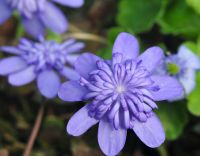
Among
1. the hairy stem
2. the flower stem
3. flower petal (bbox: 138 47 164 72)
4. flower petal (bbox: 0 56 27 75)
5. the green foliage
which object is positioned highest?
the hairy stem

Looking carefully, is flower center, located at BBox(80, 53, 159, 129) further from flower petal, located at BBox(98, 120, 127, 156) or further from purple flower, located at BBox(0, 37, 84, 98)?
purple flower, located at BBox(0, 37, 84, 98)

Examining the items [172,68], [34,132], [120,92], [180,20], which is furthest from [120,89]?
[180,20]

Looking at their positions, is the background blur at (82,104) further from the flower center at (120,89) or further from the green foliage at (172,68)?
the flower center at (120,89)

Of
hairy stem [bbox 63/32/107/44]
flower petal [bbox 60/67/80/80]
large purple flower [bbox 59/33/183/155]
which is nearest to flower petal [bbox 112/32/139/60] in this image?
large purple flower [bbox 59/33/183/155]

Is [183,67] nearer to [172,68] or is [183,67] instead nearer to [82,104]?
[172,68]

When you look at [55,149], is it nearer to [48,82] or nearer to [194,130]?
[48,82]

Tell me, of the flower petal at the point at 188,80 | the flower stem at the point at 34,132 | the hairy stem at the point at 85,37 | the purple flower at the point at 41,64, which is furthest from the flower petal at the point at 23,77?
Result: the flower petal at the point at 188,80
